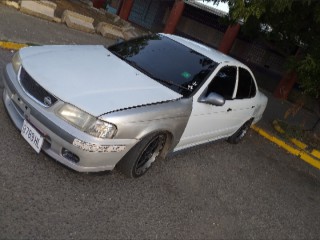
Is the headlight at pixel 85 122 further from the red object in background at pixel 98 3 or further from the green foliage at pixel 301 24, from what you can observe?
the red object in background at pixel 98 3

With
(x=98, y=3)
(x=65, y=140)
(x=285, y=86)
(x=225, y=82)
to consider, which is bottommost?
(x=98, y=3)

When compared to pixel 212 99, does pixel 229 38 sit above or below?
below

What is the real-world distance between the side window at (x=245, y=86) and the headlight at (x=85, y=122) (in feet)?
8.98

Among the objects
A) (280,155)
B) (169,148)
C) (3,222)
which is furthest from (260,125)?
(3,222)

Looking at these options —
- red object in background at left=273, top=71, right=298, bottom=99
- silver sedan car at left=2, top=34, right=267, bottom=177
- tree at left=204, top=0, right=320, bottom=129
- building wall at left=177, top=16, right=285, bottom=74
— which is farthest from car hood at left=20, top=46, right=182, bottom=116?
building wall at left=177, top=16, right=285, bottom=74

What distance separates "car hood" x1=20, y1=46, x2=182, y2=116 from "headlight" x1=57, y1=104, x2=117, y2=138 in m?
0.06

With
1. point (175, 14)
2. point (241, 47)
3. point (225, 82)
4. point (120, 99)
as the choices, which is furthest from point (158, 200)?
point (175, 14)

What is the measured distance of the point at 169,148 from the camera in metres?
4.46

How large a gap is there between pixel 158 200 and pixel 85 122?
4.34 ft

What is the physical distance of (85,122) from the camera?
3402 mm

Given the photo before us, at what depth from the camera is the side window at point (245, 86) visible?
5.59 meters

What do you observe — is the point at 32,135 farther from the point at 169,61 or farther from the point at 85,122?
the point at 169,61

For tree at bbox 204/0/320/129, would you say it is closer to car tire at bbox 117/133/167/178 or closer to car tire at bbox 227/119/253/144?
car tire at bbox 227/119/253/144

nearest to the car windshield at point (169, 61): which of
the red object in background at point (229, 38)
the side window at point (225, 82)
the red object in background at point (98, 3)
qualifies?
the side window at point (225, 82)
